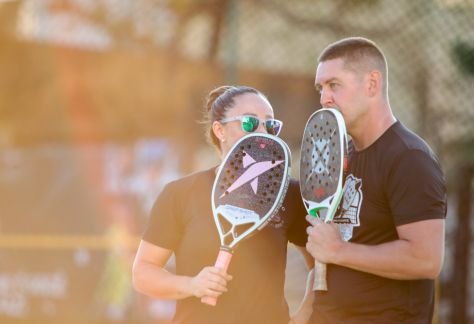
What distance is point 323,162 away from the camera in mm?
3697

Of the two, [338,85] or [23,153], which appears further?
[23,153]

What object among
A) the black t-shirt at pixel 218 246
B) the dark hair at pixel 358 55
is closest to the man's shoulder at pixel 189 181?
the black t-shirt at pixel 218 246

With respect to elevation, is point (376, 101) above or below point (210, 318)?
above

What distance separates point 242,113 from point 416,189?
0.87 metres

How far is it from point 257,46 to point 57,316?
324 centimetres

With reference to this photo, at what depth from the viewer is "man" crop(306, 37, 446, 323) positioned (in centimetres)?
348

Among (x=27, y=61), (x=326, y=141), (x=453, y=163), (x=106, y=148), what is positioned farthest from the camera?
(x=27, y=61)

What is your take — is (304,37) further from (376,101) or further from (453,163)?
(376,101)

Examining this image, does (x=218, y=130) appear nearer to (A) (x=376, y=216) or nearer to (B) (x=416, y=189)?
(A) (x=376, y=216)

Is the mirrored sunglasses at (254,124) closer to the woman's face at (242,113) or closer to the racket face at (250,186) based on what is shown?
the woman's face at (242,113)

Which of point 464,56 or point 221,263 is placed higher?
point 464,56

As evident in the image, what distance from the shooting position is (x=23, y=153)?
9383mm

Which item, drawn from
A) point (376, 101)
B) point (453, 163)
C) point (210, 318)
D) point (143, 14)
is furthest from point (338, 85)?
point (143, 14)

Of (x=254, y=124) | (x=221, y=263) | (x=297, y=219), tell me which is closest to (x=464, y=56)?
(x=297, y=219)
